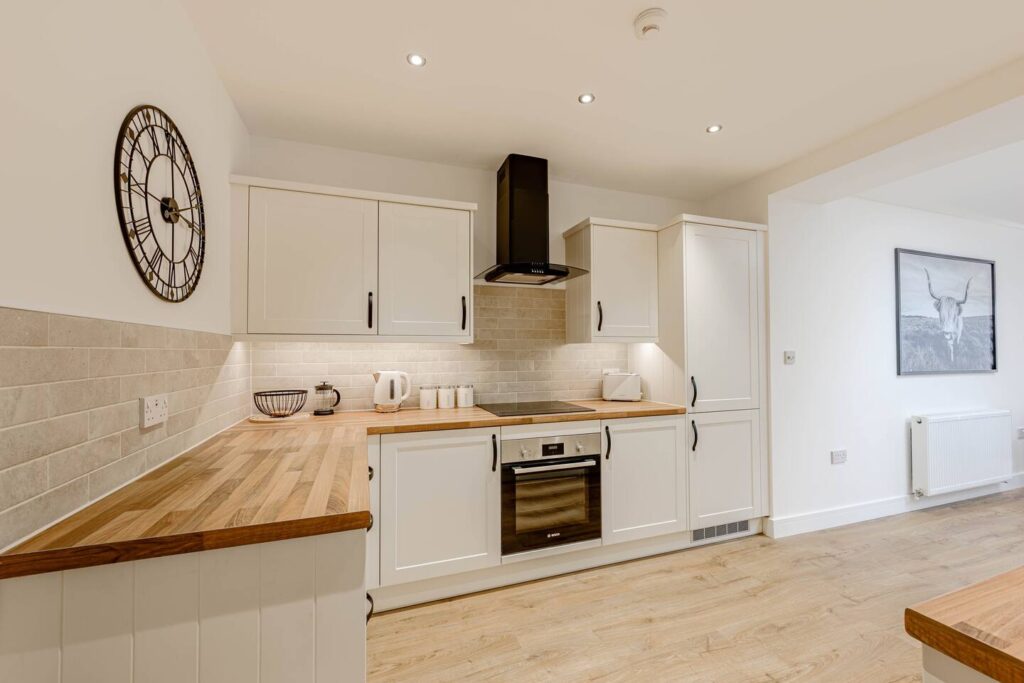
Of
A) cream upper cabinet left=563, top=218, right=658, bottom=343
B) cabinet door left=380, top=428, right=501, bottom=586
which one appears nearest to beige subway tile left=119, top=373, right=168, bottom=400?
cabinet door left=380, top=428, right=501, bottom=586

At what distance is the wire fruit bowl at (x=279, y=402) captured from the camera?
2316 millimetres

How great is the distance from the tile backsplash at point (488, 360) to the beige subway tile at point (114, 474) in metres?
1.24

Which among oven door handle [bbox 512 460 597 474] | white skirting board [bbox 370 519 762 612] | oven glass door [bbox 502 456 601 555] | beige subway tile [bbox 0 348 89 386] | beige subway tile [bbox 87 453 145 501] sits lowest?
white skirting board [bbox 370 519 762 612]

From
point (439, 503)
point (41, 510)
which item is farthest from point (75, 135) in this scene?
point (439, 503)

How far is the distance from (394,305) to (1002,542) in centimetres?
431

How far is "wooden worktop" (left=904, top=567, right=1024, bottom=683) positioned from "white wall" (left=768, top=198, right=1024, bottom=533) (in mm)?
→ 2595

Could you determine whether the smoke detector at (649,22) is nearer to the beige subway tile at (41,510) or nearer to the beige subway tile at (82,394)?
the beige subway tile at (82,394)

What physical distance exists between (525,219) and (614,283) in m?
0.75

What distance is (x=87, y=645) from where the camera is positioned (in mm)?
793

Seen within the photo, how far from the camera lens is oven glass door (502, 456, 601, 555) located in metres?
2.36

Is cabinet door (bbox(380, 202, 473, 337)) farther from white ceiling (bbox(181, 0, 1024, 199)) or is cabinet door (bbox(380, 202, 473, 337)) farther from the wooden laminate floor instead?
the wooden laminate floor

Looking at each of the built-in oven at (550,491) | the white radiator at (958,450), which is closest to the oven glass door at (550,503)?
the built-in oven at (550,491)

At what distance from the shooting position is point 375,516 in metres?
2.11

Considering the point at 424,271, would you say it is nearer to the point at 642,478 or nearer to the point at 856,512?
the point at 642,478
